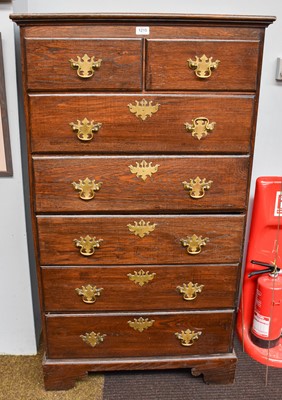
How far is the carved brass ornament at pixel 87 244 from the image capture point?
167cm

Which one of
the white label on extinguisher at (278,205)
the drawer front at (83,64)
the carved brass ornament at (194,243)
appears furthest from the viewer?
the white label on extinguisher at (278,205)

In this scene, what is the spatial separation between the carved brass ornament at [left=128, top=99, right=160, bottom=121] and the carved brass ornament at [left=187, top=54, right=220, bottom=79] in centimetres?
18

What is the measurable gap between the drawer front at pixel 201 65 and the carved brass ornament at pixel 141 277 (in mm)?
734

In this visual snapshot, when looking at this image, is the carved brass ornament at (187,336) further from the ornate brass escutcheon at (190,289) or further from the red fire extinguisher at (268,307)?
the red fire extinguisher at (268,307)

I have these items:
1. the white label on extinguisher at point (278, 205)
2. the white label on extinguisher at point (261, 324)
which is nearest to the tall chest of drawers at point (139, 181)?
the white label on extinguisher at point (261, 324)

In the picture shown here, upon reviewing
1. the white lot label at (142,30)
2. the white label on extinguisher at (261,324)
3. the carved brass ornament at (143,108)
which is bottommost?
the white label on extinguisher at (261,324)

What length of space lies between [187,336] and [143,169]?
30.7 inches

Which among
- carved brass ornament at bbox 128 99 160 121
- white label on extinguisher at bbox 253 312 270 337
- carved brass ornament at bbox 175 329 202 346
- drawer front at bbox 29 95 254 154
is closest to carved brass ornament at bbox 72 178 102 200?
drawer front at bbox 29 95 254 154

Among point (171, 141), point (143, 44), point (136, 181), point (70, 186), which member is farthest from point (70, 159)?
point (143, 44)

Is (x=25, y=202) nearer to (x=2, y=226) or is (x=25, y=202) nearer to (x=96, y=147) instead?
(x=2, y=226)

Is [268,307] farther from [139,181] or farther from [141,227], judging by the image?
[139,181]

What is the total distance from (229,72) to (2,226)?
120cm

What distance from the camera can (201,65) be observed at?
1.47m

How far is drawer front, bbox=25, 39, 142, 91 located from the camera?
1445 mm
